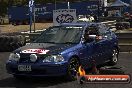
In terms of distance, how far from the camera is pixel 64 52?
29.1ft

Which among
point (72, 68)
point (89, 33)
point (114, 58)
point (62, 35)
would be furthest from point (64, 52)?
point (114, 58)

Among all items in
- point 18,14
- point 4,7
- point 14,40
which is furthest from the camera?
point 4,7

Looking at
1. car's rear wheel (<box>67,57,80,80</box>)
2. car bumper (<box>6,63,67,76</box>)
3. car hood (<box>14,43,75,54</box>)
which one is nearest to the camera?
car bumper (<box>6,63,67,76</box>)

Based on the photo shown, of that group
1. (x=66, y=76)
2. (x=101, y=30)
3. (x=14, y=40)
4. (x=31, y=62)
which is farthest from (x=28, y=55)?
(x=14, y=40)

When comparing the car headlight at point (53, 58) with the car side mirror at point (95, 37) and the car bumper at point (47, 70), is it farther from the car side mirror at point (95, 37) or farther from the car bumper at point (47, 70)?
the car side mirror at point (95, 37)

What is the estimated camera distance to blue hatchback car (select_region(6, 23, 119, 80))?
342 inches

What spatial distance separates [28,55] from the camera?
8773 millimetres

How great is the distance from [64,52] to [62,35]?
3.73 ft

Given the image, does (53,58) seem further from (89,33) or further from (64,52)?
(89,33)

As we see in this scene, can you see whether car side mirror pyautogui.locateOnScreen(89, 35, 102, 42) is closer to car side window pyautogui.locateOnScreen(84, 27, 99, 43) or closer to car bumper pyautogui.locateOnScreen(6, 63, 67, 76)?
car side window pyautogui.locateOnScreen(84, 27, 99, 43)

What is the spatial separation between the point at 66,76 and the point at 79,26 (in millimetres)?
1749

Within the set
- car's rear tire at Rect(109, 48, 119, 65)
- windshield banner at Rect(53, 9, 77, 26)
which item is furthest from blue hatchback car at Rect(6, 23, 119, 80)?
windshield banner at Rect(53, 9, 77, 26)

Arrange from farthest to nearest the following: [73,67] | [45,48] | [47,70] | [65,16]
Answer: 1. [65,16]
2. [73,67]
3. [45,48]
4. [47,70]

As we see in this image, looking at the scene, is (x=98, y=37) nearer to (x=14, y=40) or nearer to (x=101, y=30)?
(x=101, y=30)
